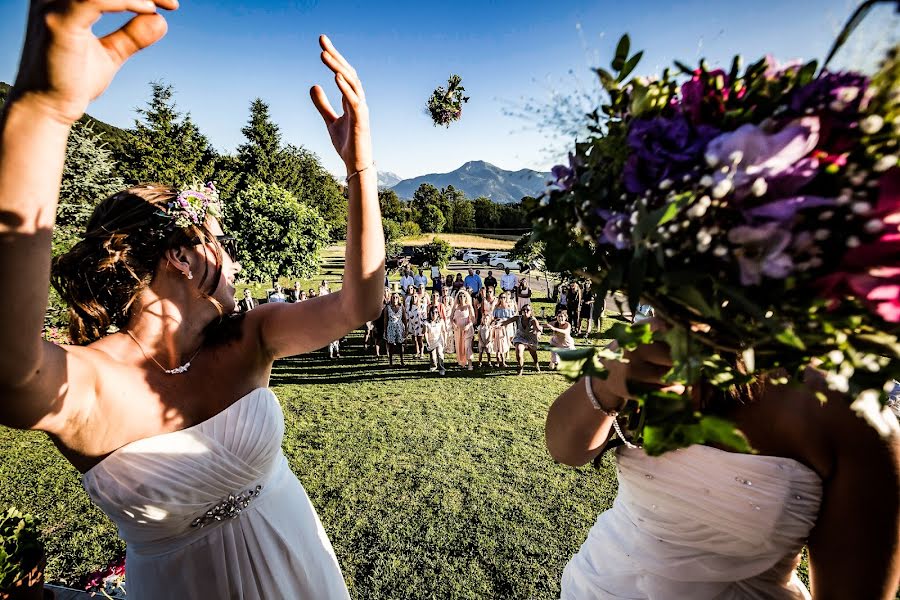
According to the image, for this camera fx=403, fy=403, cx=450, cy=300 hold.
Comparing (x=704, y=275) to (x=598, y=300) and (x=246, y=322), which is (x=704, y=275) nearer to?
(x=598, y=300)

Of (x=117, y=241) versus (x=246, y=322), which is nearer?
(x=117, y=241)

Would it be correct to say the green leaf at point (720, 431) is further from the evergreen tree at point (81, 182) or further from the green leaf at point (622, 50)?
the evergreen tree at point (81, 182)

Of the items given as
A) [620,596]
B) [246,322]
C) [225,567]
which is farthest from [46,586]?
[620,596]

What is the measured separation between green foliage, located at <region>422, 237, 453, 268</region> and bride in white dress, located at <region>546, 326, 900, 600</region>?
3105cm

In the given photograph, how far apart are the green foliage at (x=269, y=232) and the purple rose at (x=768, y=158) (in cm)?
1947

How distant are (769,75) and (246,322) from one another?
8.31ft

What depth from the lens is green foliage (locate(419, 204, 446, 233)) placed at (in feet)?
273

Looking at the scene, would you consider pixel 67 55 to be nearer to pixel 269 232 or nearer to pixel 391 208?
pixel 269 232

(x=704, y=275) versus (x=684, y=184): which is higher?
(x=684, y=184)

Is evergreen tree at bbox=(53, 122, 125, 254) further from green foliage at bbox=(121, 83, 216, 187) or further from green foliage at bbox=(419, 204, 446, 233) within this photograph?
green foliage at bbox=(419, 204, 446, 233)

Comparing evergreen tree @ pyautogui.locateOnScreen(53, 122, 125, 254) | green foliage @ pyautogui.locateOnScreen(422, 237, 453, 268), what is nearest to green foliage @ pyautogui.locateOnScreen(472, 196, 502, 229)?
green foliage @ pyautogui.locateOnScreen(422, 237, 453, 268)

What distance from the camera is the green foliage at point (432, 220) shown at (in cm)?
8325

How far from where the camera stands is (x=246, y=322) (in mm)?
2389

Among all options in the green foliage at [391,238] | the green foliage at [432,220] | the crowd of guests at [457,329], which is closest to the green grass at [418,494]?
the crowd of guests at [457,329]
